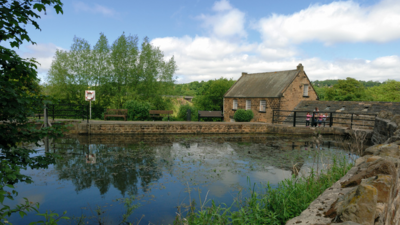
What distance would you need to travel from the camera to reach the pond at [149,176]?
4.95 metres

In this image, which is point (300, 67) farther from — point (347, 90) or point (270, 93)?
point (347, 90)

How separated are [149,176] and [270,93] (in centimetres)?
2190

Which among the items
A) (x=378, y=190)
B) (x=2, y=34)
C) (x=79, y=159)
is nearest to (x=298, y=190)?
(x=378, y=190)

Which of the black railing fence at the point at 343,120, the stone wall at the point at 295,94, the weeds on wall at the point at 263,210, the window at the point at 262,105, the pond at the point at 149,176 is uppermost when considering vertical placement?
the stone wall at the point at 295,94

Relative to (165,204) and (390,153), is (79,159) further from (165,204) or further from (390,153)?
(390,153)

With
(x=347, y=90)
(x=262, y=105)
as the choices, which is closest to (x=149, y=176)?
(x=262, y=105)

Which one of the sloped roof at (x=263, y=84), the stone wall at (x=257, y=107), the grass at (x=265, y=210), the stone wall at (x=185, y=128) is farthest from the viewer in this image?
the sloped roof at (x=263, y=84)

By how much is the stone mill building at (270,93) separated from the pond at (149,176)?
14968 mm

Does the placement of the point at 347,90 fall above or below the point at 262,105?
above

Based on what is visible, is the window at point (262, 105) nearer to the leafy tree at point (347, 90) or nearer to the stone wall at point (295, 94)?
the stone wall at point (295, 94)

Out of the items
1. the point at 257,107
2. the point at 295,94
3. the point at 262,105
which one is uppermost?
the point at 295,94

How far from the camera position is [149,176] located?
22.8ft

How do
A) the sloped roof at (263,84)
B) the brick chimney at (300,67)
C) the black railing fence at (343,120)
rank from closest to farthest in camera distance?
the black railing fence at (343,120) < the sloped roof at (263,84) < the brick chimney at (300,67)

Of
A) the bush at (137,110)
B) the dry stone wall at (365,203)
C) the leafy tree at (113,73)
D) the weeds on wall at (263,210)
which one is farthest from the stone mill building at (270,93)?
the dry stone wall at (365,203)
